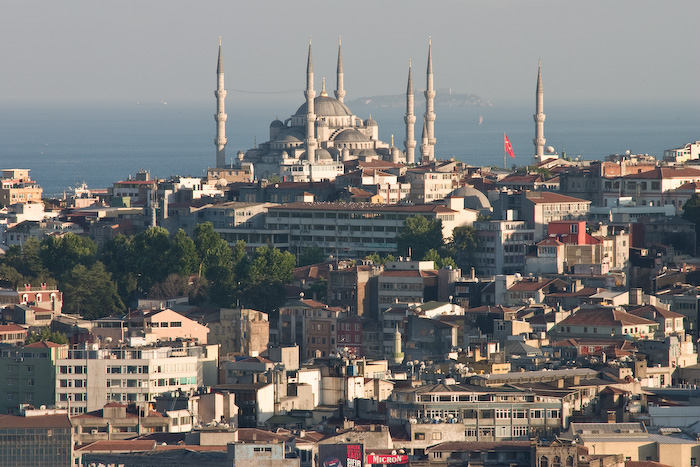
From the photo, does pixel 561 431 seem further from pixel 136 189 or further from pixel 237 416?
pixel 136 189

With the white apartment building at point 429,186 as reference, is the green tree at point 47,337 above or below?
below

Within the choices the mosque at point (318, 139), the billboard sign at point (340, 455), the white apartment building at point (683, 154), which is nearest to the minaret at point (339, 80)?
the mosque at point (318, 139)

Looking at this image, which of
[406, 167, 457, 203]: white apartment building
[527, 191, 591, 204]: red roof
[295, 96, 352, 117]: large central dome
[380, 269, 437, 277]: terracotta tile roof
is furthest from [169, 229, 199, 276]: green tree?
[295, 96, 352, 117]: large central dome

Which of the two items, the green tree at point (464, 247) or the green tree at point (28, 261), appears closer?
the green tree at point (28, 261)

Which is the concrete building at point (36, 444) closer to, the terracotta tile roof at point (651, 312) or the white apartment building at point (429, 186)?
the terracotta tile roof at point (651, 312)

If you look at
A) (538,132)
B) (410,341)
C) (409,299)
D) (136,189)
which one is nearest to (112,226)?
(136,189)

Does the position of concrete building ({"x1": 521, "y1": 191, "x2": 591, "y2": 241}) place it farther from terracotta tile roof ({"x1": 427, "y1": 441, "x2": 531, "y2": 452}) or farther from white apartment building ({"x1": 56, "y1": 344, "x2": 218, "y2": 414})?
terracotta tile roof ({"x1": 427, "y1": 441, "x2": 531, "y2": 452})

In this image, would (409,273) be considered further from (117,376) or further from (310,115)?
(310,115)
